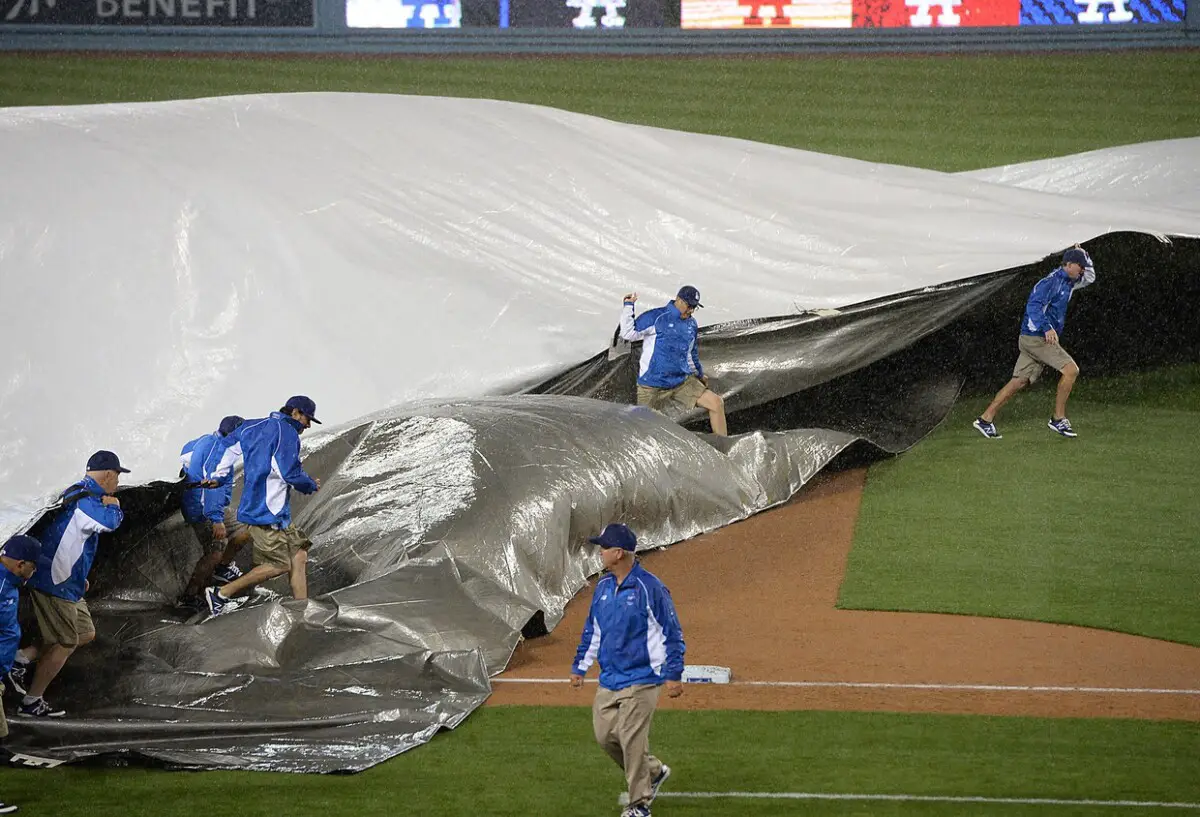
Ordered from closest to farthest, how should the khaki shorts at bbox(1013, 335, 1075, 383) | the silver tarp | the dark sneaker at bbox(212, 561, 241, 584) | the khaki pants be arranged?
the khaki pants, the silver tarp, the dark sneaker at bbox(212, 561, 241, 584), the khaki shorts at bbox(1013, 335, 1075, 383)

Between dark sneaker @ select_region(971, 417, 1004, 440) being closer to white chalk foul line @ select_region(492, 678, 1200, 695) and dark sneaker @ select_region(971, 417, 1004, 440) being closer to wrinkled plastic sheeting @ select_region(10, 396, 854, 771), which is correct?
wrinkled plastic sheeting @ select_region(10, 396, 854, 771)

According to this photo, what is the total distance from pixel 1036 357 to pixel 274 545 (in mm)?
7555

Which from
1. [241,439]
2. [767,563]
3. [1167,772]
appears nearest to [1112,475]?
[767,563]

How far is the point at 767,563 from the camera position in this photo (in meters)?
11.2

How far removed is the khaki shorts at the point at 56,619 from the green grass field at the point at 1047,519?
5.16m

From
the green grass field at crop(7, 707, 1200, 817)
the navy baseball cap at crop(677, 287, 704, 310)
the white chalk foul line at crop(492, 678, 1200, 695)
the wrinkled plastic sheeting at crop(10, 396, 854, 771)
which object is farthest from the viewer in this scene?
the navy baseball cap at crop(677, 287, 704, 310)

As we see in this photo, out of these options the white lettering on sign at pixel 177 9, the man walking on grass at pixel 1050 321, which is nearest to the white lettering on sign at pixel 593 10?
the white lettering on sign at pixel 177 9

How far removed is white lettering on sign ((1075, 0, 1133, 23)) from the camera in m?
23.2

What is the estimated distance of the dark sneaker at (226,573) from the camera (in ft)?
33.9

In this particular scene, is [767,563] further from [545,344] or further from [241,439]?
[241,439]

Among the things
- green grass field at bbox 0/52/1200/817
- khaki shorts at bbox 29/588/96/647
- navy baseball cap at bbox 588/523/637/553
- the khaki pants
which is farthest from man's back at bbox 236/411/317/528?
the khaki pants

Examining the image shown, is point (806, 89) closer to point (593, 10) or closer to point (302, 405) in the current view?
point (593, 10)

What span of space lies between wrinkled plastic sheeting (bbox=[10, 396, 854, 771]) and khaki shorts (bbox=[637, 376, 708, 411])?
2.17 feet

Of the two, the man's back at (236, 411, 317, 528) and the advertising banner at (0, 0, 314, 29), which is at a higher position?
the advertising banner at (0, 0, 314, 29)
